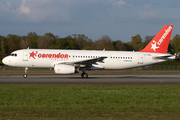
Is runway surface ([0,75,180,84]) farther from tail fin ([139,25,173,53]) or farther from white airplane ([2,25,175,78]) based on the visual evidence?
tail fin ([139,25,173,53])

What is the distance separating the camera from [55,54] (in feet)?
96.7

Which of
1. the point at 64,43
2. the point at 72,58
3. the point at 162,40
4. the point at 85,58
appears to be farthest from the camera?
the point at 64,43

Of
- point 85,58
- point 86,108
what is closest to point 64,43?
point 85,58

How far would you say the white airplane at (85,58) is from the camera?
1142 inches

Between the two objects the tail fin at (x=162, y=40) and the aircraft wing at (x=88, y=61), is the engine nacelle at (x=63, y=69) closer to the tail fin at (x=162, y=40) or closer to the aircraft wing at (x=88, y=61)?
the aircraft wing at (x=88, y=61)

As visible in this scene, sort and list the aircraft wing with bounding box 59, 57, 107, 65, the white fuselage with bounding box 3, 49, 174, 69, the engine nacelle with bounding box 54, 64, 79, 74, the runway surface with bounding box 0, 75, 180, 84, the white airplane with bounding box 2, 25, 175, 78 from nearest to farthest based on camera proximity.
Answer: the runway surface with bounding box 0, 75, 180, 84, the engine nacelle with bounding box 54, 64, 79, 74, the aircraft wing with bounding box 59, 57, 107, 65, the white airplane with bounding box 2, 25, 175, 78, the white fuselage with bounding box 3, 49, 174, 69

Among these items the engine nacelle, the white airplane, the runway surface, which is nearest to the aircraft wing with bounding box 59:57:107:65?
the white airplane

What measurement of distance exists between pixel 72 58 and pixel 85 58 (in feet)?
5.61

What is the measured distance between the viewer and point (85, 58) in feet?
99.7

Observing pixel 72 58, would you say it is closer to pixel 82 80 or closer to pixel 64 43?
pixel 82 80

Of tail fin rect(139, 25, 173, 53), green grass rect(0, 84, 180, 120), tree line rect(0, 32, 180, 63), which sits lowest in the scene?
green grass rect(0, 84, 180, 120)

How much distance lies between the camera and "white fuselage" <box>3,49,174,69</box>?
29312 mm

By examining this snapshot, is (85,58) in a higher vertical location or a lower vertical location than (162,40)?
lower

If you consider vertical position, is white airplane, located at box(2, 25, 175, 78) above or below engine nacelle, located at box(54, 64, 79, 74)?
above
